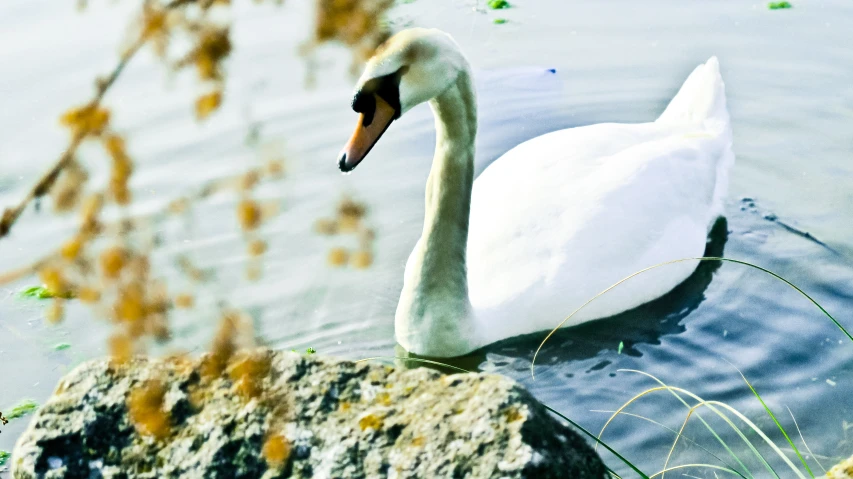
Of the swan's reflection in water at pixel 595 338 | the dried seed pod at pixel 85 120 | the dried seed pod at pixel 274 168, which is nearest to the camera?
the dried seed pod at pixel 85 120

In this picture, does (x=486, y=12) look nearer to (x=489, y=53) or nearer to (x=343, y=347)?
(x=489, y=53)

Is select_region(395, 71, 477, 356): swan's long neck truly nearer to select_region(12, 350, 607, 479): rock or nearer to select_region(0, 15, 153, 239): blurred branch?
select_region(12, 350, 607, 479): rock

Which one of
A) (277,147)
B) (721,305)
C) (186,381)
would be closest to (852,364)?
(721,305)

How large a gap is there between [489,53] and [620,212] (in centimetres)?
348

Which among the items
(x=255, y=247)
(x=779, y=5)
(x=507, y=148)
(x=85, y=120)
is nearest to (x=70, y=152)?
(x=85, y=120)

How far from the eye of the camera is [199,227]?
6.39 meters

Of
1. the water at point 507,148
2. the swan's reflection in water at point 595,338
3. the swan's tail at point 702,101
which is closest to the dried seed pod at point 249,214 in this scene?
the water at point 507,148

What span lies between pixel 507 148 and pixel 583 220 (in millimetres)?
2187

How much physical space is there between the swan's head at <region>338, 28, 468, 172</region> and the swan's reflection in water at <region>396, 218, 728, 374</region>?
1.18 meters

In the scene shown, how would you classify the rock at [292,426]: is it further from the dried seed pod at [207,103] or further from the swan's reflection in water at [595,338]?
the swan's reflection in water at [595,338]

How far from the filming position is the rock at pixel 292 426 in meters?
2.21

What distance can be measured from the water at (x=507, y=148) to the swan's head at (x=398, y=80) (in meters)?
0.68

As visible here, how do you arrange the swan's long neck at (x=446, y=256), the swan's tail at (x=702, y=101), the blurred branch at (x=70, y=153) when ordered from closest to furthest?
1. the blurred branch at (x=70, y=153)
2. the swan's long neck at (x=446, y=256)
3. the swan's tail at (x=702, y=101)

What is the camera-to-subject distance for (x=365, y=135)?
13.9 feet
